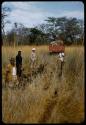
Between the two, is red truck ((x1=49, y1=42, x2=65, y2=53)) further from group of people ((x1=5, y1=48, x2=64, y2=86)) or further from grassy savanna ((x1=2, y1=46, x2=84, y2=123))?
grassy savanna ((x1=2, y1=46, x2=84, y2=123))

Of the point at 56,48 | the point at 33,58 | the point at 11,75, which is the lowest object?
the point at 11,75

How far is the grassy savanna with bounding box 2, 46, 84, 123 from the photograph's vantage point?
3.77m

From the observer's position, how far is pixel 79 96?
13.4 feet

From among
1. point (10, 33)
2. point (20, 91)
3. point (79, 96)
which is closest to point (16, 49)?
point (10, 33)

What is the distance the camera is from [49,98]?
4.23 meters

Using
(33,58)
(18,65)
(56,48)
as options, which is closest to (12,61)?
(18,65)

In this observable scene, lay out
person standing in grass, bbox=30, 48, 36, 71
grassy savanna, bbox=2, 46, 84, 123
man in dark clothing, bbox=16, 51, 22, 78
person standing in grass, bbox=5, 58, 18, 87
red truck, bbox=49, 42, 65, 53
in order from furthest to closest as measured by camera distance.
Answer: person standing in grass, bbox=30, 48, 36, 71 < red truck, bbox=49, 42, 65, 53 < man in dark clothing, bbox=16, 51, 22, 78 < person standing in grass, bbox=5, 58, 18, 87 < grassy savanna, bbox=2, 46, 84, 123

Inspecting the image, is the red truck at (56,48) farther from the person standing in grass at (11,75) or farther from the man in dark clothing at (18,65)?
the person standing in grass at (11,75)

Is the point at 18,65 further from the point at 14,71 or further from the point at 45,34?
the point at 45,34

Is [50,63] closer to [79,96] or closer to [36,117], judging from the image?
[79,96]

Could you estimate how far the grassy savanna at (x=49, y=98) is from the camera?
149 inches

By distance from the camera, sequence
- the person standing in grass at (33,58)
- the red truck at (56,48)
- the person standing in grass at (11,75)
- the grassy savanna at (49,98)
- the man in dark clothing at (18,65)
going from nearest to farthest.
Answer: the grassy savanna at (49,98)
the person standing in grass at (11,75)
the man in dark clothing at (18,65)
the red truck at (56,48)
the person standing in grass at (33,58)

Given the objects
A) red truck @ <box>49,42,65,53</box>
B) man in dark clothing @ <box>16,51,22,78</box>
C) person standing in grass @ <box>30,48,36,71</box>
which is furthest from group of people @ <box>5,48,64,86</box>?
person standing in grass @ <box>30,48,36,71</box>

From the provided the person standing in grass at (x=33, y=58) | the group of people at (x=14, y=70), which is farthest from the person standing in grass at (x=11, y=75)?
the person standing in grass at (x=33, y=58)
